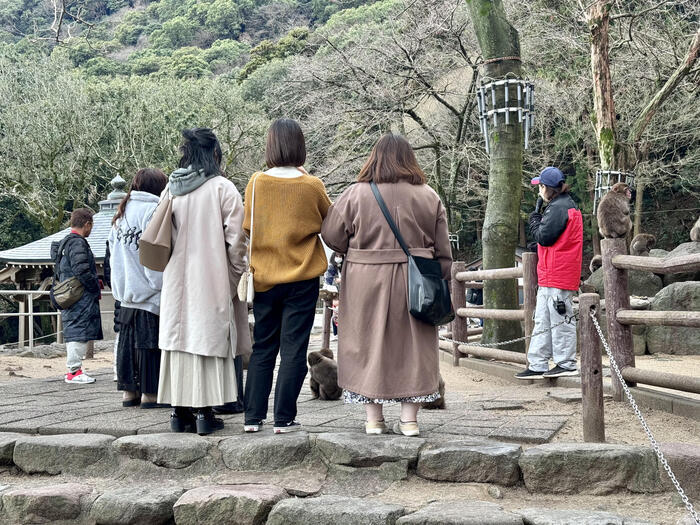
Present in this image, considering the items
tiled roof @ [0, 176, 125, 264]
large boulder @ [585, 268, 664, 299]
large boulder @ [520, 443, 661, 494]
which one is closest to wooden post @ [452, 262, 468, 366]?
large boulder @ [520, 443, 661, 494]

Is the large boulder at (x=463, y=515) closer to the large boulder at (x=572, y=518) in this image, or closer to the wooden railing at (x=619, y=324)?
the large boulder at (x=572, y=518)

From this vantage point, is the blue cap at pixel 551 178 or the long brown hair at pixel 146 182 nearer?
the long brown hair at pixel 146 182

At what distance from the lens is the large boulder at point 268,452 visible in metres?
3.78

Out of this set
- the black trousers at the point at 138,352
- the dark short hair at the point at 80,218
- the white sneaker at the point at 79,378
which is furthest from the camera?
the white sneaker at the point at 79,378

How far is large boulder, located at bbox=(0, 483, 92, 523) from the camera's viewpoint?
3.69 metres

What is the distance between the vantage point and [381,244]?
384 cm

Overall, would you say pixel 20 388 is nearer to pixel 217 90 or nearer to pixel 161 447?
pixel 161 447

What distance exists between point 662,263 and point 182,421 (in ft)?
10.3

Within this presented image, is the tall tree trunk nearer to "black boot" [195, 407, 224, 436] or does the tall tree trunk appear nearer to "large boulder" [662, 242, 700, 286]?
"black boot" [195, 407, 224, 436]

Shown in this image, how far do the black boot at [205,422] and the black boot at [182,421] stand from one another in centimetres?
11

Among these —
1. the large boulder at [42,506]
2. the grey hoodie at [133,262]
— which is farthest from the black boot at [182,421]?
the grey hoodie at [133,262]

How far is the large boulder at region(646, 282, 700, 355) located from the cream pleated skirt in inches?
297

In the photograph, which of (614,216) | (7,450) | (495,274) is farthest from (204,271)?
(495,274)

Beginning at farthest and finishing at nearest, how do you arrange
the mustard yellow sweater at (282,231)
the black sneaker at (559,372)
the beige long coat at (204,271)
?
the black sneaker at (559,372), the beige long coat at (204,271), the mustard yellow sweater at (282,231)
